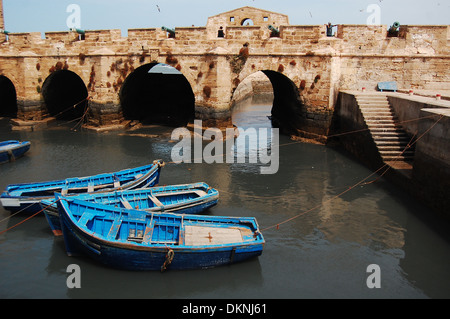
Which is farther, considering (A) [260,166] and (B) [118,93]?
(B) [118,93]

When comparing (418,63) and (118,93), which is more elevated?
(418,63)

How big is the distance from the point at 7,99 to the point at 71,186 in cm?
2374

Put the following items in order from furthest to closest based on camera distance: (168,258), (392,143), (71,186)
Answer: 1. (392,143)
2. (71,186)
3. (168,258)

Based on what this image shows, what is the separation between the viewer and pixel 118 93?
78.6ft

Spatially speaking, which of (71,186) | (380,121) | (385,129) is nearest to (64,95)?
(71,186)

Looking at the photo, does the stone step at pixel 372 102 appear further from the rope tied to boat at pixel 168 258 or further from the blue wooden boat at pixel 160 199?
the rope tied to boat at pixel 168 258

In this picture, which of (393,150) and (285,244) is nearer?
(285,244)

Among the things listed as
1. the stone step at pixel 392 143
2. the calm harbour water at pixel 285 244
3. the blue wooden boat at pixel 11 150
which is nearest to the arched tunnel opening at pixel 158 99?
the blue wooden boat at pixel 11 150

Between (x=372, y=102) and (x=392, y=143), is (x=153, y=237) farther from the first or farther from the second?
(x=372, y=102)

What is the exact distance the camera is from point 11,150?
17312 mm

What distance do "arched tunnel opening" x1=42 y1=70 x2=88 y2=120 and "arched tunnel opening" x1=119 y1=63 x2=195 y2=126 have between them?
411 cm
